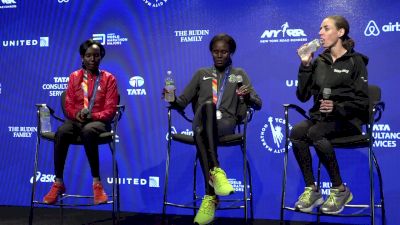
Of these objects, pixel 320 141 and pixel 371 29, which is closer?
pixel 320 141

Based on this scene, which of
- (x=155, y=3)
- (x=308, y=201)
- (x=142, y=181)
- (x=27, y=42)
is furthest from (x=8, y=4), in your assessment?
(x=308, y=201)

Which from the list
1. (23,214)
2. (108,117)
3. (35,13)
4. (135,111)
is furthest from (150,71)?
(23,214)

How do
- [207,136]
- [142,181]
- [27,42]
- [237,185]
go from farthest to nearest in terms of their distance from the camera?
1. [27,42]
2. [142,181]
3. [237,185]
4. [207,136]

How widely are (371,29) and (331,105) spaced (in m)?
1.27

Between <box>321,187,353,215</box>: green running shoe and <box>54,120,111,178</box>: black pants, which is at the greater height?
<box>54,120,111,178</box>: black pants

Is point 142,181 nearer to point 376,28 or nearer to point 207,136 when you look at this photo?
point 207,136

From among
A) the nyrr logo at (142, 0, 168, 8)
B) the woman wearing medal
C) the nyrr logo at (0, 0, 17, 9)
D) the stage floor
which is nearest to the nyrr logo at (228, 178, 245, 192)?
the stage floor

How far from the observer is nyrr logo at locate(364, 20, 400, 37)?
4273mm

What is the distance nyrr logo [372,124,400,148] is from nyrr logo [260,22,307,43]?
0.97 meters

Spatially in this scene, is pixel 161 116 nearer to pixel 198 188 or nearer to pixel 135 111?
pixel 135 111

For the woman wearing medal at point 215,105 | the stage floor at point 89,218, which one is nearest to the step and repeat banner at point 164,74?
the stage floor at point 89,218

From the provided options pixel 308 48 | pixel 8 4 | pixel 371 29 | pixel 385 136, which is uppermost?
pixel 8 4

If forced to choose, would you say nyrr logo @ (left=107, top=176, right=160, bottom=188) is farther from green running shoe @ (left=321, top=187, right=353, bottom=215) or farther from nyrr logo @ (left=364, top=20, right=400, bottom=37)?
nyrr logo @ (left=364, top=20, right=400, bottom=37)

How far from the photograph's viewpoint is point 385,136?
4.29m
